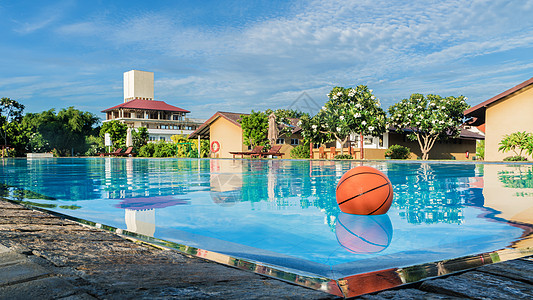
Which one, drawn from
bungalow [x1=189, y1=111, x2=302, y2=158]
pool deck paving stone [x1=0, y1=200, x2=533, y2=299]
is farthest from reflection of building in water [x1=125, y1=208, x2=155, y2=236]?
bungalow [x1=189, y1=111, x2=302, y2=158]

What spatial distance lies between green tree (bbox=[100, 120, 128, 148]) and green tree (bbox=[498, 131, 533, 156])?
4055 centimetres

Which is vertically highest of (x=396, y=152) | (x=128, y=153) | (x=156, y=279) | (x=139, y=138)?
(x=139, y=138)

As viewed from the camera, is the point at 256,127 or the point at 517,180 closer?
the point at 517,180

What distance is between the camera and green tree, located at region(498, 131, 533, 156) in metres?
21.0

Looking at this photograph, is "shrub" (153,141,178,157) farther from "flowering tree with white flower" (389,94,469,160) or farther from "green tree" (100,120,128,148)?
"flowering tree with white flower" (389,94,469,160)

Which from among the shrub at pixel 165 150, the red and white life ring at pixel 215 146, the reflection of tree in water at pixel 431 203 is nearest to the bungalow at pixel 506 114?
the reflection of tree in water at pixel 431 203

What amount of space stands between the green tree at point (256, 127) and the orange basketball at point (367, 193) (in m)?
28.1

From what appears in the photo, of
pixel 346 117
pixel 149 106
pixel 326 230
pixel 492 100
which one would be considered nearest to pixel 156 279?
pixel 326 230

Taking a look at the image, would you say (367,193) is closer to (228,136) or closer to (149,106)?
(228,136)

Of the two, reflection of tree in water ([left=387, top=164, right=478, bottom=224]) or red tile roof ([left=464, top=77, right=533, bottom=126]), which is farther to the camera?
red tile roof ([left=464, top=77, right=533, bottom=126])

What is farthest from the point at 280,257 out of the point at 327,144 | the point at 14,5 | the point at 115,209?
the point at 14,5

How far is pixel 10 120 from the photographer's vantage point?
46406 mm

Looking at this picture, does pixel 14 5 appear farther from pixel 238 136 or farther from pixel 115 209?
pixel 115 209

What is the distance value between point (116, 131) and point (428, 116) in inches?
1413
